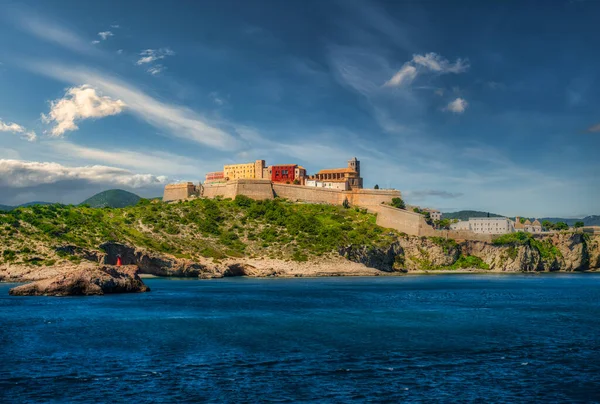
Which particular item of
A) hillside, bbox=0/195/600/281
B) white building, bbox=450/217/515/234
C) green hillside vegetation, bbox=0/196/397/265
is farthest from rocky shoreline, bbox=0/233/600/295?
white building, bbox=450/217/515/234

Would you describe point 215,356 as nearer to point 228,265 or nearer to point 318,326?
point 318,326

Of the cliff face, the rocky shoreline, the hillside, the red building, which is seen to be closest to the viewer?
the rocky shoreline

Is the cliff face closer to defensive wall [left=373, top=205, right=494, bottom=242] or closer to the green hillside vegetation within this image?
defensive wall [left=373, top=205, right=494, bottom=242]

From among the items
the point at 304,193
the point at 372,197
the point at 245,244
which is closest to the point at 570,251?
the point at 372,197

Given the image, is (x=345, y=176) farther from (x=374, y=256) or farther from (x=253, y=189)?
(x=374, y=256)

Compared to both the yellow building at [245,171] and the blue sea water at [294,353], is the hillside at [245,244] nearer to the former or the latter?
the yellow building at [245,171]

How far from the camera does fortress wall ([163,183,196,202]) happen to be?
12125 centimetres

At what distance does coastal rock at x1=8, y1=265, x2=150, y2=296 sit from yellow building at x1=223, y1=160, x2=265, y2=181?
79898mm

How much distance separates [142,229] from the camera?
3620 inches

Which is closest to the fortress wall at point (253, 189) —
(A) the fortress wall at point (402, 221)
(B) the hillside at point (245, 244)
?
(B) the hillside at point (245, 244)

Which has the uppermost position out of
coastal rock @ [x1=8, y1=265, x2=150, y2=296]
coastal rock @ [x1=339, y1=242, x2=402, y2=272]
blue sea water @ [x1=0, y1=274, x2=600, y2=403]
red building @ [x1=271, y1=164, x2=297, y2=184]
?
red building @ [x1=271, y1=164, x2=297, y2=184]

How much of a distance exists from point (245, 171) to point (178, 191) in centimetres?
1827

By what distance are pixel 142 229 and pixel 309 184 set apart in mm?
46152

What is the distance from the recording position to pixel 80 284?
47969 mm
